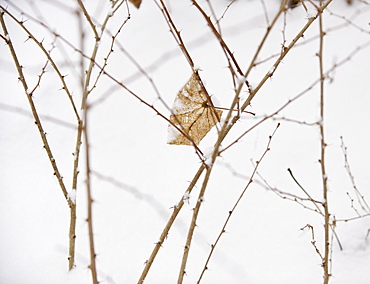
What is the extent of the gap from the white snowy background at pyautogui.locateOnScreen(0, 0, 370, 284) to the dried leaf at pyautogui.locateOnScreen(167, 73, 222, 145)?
0.13 metres

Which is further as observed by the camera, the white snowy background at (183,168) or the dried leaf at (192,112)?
the white snowy background at (183,168)

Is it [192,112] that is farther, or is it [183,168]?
[183,168]

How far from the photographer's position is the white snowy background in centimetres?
136

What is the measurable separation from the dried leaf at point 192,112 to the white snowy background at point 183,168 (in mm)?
128

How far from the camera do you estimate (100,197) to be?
1.68 metres

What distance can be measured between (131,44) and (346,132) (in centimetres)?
160

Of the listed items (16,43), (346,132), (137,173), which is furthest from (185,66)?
(16,43)

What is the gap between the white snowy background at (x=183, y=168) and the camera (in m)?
1.36

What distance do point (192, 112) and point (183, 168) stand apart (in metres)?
0.80

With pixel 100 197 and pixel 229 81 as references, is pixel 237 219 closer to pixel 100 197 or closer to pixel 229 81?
pixel 100 197

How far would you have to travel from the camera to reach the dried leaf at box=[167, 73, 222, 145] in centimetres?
102

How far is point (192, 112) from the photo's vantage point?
1.04 meters

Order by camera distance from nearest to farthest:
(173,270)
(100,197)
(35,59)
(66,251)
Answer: (173,270) → (66,251) → (100,197) → (35,59)

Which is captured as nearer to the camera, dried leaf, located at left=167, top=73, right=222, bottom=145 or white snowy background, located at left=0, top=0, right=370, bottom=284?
dried leaf, located at left=167, top=73, right=222, bottom=145
